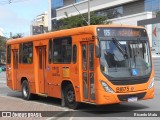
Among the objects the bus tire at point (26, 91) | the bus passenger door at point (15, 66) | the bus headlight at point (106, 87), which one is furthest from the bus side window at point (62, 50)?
the bus passenger door at point (15, 66)

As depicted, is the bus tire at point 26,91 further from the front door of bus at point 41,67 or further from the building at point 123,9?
the building at point 123,9

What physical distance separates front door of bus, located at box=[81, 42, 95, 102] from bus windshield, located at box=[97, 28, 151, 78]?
A: 18.3 inches

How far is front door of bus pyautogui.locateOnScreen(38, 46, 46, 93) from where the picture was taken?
15852 mm

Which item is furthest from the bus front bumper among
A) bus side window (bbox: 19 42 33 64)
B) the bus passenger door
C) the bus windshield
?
the bus passenger door

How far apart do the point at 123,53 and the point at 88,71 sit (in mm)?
1273

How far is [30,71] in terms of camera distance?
16891 mm

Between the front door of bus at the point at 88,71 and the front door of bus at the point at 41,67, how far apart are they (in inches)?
128

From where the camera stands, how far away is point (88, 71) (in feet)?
41.4

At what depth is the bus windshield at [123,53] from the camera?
40.1ft

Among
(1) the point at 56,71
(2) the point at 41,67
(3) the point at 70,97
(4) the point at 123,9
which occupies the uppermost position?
(4) the point at 123,9

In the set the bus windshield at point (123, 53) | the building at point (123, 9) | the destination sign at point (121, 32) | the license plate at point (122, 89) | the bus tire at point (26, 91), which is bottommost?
the bus tire at point (26, 91)

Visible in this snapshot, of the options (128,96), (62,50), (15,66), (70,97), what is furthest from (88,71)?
(15,66)

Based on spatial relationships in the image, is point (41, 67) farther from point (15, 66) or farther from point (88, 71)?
point (88, 71)

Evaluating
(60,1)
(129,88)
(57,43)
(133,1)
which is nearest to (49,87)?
(57,43)
